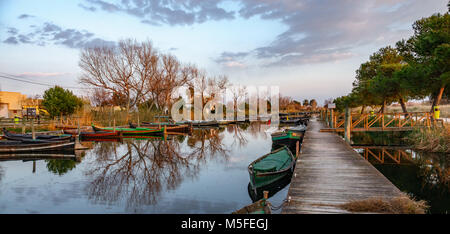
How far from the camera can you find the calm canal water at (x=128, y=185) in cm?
805

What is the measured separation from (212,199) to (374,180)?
5072 mm

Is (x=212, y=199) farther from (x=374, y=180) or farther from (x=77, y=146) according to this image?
(x=77, y=146)

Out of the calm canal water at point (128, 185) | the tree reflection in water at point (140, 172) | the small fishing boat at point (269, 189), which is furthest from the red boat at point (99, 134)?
the small fishing boat at point (269, 189)

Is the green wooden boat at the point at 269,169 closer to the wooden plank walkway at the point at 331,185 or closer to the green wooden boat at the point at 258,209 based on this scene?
→ the wooden plank walkway at the point at 331,185

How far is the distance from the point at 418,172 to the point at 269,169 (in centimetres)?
769

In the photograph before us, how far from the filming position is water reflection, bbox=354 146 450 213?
27.7 feet

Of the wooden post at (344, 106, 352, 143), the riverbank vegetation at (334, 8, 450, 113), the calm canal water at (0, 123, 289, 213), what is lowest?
the calm canal water at (0, 123, 289, 213)

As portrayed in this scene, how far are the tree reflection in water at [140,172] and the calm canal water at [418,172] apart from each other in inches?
342

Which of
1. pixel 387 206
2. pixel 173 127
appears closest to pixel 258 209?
pixel 387 206

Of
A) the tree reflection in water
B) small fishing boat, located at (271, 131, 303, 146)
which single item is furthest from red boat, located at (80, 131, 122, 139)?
small fishing boat, located at (271, 131, 303, 146)

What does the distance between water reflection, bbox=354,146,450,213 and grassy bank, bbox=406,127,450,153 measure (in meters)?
0.53

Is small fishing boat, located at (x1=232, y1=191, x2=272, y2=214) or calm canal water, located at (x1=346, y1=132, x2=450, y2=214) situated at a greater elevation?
small fishing boat, located at (x1=232, y1=191, x2=272, y2=214)

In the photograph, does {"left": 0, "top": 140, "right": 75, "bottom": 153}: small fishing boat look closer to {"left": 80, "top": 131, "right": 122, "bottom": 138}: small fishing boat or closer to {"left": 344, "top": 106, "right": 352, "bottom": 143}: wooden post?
{"left": 80, "top": 131, "right": 122, "bottom": 138}: small fishing boat
